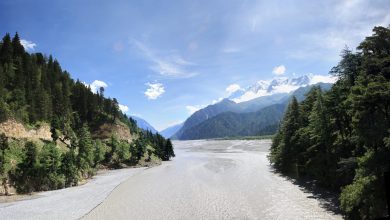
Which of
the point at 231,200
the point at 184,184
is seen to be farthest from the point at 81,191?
the point at 231,200

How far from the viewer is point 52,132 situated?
10294 cm

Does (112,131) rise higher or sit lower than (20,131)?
higher

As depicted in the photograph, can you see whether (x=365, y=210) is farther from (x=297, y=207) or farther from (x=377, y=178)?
(x=297, y=207)

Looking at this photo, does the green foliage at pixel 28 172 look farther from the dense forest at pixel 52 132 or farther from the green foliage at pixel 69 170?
the green foliage at pixel 69 170

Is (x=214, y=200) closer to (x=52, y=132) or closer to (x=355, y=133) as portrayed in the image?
(x=355, y=133)

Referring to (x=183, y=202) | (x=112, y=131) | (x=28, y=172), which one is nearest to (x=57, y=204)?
(x=28, y=172)

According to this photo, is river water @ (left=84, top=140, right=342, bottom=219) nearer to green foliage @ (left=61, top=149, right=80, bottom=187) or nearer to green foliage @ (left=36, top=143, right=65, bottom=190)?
green foliage @ (left=61, top=149, right=80, bottom=187)

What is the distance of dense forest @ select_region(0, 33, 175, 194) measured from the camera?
7012 cm

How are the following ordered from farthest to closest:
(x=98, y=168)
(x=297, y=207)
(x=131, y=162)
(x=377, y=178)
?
(x=131, y=162)
(x=98, y=168)
(x=297, y=207)
(x=377, y=178)

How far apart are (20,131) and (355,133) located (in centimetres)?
7775

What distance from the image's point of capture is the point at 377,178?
1241 inches

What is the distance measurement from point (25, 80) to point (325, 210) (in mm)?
99715

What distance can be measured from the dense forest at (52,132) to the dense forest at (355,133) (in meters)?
53.2

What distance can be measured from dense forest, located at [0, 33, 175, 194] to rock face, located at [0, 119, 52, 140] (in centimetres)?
153
